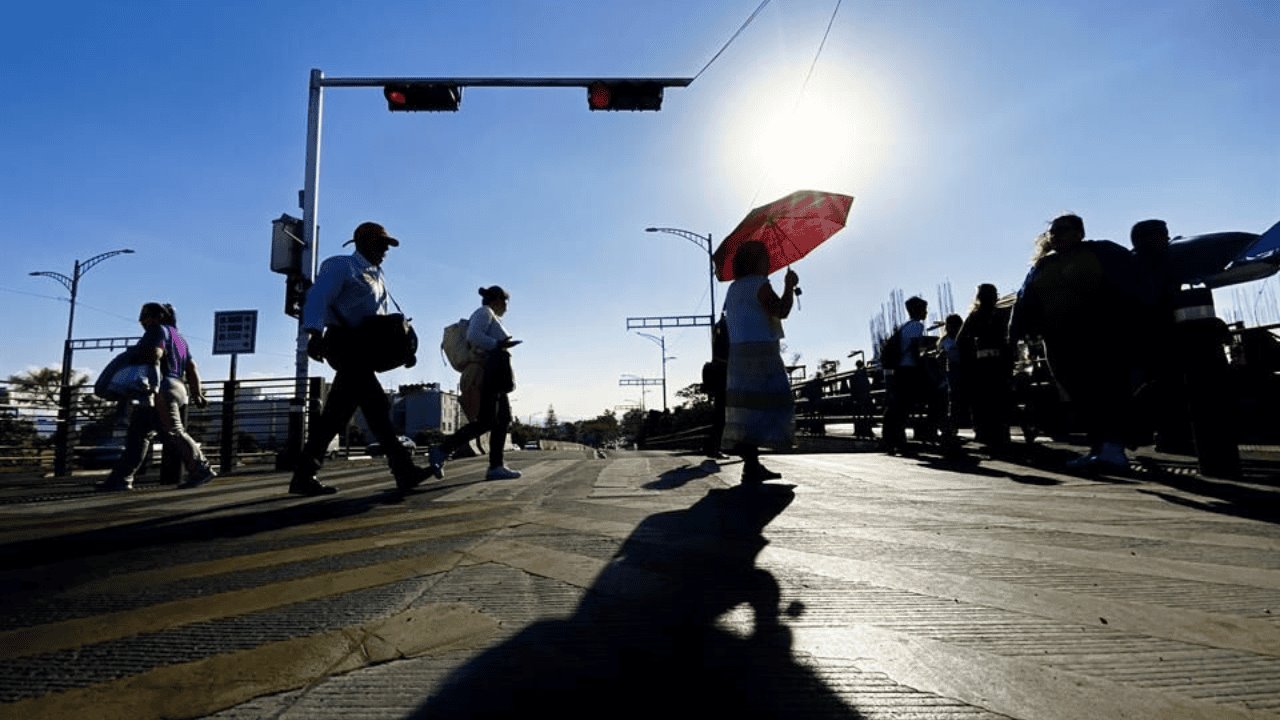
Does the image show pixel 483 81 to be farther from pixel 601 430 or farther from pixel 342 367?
pixel 601 430

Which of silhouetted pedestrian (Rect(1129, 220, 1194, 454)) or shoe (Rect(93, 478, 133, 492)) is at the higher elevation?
silhouetted pedestrian (Rect(1129, 220, 1194, 454))

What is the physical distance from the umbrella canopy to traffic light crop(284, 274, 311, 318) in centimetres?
733

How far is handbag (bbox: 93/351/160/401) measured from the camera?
5.74 metres

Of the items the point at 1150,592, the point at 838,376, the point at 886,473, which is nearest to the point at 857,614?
the point at 1150,592

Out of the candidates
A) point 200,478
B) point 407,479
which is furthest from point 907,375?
point 200,478

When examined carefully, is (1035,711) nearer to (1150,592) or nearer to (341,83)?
(1150,592)

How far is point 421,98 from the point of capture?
11.5 meters

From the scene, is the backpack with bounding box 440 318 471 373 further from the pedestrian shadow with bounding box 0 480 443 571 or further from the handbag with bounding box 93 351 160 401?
the pedestrian shadow with bounding box 0 480 443 571

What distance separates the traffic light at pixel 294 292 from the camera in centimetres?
987

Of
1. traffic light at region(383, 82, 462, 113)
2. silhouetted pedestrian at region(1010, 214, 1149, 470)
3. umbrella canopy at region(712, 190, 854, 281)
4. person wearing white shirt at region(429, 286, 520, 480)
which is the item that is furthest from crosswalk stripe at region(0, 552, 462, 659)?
traffic light at region(383, 82, 462, 113)

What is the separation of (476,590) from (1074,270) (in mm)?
5437

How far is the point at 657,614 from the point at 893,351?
7.16 m

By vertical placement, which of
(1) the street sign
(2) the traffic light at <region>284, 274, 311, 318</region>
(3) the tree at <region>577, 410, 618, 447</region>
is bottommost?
(3) the tree at <region>577, 410, 618, 447</region>

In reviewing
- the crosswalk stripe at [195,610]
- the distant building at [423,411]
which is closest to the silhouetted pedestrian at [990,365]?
the crosswalk stripe at [195,610]
